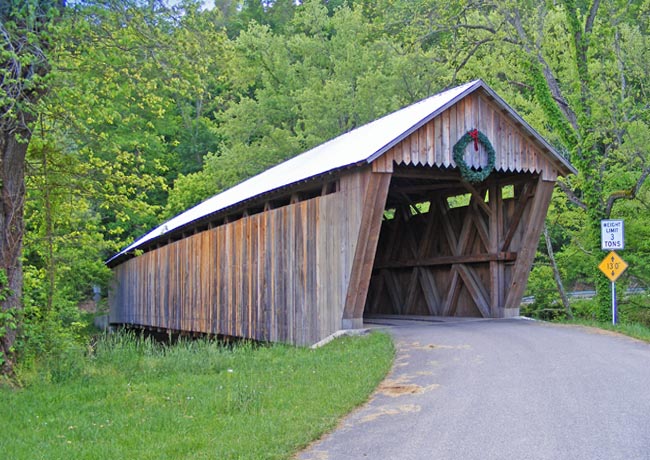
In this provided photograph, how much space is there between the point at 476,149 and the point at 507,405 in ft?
22.9

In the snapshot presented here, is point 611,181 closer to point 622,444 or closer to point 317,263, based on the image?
point 317,263

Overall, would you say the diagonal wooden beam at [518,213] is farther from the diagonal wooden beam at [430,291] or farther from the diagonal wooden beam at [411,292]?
the diagonal wooden beam at [411,292]

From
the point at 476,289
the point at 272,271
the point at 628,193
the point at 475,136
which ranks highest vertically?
the point at 475,136

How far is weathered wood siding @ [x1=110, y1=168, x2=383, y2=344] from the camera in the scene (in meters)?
12.3

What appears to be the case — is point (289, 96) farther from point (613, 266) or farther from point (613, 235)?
point (613, 235)

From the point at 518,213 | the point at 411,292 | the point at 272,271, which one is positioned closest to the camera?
the point at 518,213

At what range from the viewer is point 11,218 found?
940cm

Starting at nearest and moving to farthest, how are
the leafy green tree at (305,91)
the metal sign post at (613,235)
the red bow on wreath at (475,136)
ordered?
the metal sign post at (613,235), the red bow on wreath at (475,136), the leafy green tree at (305,91)

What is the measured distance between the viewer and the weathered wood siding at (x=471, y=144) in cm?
1200

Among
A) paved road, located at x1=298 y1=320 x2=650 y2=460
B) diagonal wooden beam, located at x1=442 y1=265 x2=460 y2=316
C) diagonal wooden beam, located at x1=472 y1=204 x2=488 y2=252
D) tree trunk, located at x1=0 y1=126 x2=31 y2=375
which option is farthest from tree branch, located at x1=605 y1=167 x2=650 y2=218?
tree trunk, located at x1=0 y1=126 x2=31 y2=375

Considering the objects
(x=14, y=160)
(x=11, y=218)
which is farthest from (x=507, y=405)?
(x=14, y=160)

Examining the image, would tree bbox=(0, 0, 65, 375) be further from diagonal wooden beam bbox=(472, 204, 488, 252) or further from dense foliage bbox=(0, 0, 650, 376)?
diagonal wooden beam bbox=(472, 204, 488, 252)

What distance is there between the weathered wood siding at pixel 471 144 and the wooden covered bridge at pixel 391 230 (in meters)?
0.02

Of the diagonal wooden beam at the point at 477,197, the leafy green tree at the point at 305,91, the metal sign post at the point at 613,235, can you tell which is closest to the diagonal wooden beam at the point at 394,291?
the diagonal wooden beam at the point at 477,197
